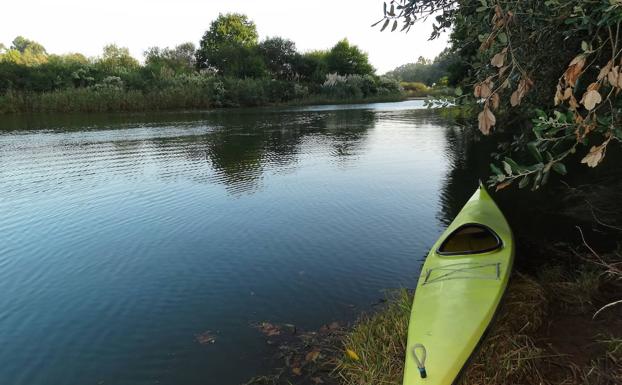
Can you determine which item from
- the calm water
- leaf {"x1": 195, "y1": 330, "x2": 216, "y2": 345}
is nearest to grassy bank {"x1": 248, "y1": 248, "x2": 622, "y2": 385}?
the calm water

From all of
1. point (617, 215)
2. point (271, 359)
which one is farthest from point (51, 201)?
point (617, 215)

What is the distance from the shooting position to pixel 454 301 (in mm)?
4328

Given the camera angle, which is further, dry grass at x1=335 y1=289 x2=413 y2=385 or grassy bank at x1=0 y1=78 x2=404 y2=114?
grassy bank at x1=0 y1=78 x2=404 y2=114

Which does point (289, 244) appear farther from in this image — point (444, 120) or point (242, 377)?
point (444, 120)

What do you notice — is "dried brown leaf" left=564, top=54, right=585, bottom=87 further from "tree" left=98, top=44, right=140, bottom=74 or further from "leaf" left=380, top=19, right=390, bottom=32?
"tree" left=98, top=44, right=140, bottom=74

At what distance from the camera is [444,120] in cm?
3002

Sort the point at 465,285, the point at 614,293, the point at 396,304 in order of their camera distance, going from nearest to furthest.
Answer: the point at 465,285, the point at 614,293, the point at 396,304

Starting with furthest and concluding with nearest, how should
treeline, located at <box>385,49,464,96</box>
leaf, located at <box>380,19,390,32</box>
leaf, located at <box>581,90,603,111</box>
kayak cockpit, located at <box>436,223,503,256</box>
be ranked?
treeline, located at <box>385,49,464,96</box>, kayak cockpit, located at <box>436,223,503,256</box>, leaf, located at <box>380,19,390,32</box>, leaf, located at <box>581,90,603,111</box>

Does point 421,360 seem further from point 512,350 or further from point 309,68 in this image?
point 309,68

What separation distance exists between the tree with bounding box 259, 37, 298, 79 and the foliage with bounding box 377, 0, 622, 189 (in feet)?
191

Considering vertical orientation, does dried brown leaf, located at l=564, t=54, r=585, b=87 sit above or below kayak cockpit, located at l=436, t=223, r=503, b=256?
above

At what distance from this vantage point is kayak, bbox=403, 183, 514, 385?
141 inches

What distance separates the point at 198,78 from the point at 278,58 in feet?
61.0

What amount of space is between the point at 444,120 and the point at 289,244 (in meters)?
24.6
